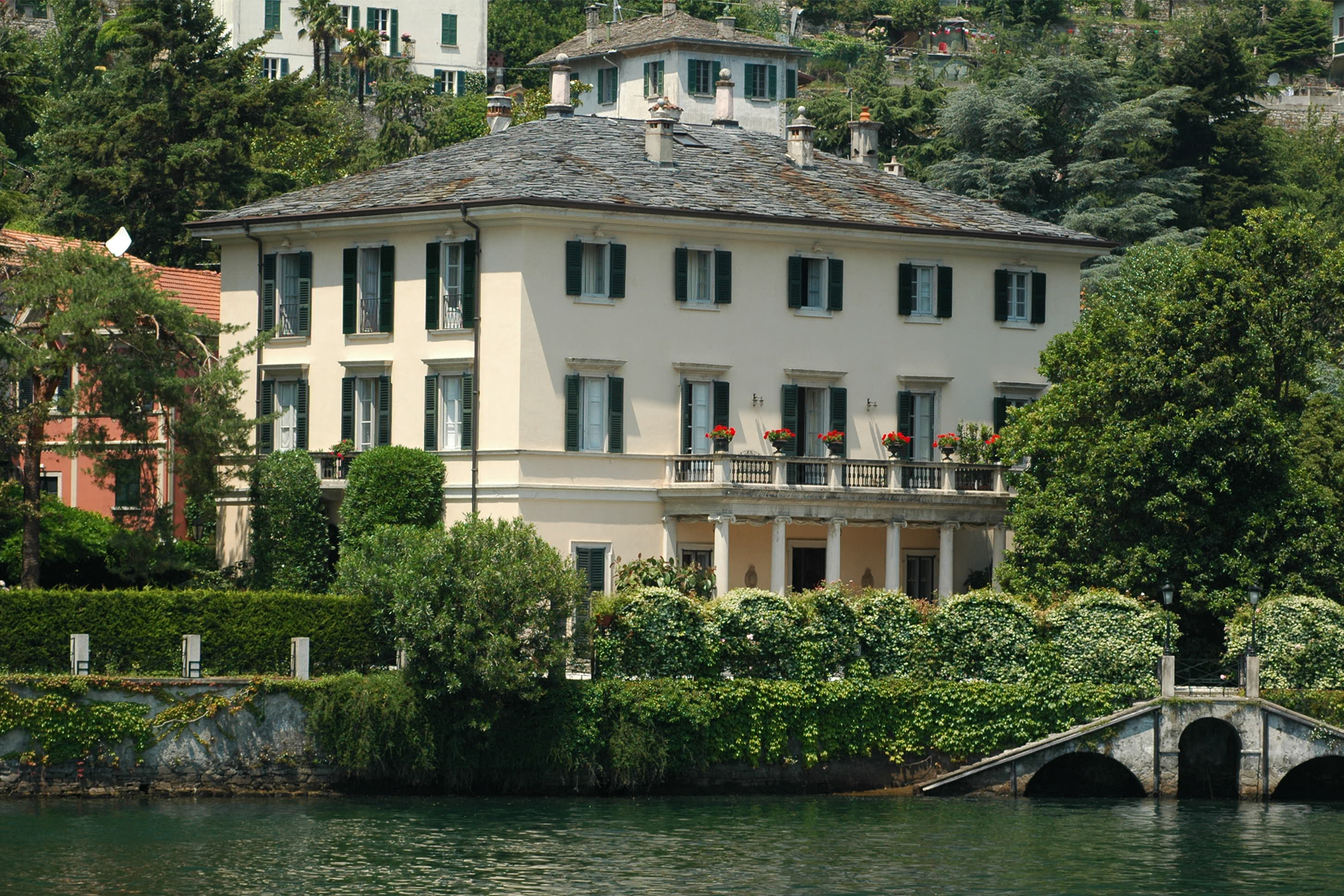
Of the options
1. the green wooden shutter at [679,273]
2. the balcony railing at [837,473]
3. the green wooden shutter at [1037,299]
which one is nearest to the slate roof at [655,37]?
the green wooden shutter at [1037,299]

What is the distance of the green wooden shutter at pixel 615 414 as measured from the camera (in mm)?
58469

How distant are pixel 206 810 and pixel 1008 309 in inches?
1022

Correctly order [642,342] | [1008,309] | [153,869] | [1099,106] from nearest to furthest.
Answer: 1. [153,869]
2. [642,342]
3. [1008,309]
4. [1099,106]

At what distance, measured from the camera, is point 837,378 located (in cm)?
6125

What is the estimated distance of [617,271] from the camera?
2311 inches

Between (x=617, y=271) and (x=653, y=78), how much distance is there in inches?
2003

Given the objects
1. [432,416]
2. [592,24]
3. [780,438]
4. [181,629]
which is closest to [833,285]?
[780,438]

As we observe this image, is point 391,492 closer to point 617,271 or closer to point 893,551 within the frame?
point 617,271

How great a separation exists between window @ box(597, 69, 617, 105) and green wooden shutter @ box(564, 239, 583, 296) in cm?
5418

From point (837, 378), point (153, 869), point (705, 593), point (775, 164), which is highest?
point (775, 164)

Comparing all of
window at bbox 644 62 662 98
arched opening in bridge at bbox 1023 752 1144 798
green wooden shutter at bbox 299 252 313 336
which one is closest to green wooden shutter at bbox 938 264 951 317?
arched opening in bridge at bbox 1023 752 1144 798

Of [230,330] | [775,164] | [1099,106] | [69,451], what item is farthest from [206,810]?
[1099,106]

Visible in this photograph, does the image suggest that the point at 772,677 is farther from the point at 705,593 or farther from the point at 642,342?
the point at 642,342

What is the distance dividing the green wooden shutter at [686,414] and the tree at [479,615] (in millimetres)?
9733
